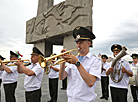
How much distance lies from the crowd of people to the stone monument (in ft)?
33.8

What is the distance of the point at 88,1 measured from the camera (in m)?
15.4

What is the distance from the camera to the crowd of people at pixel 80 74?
2094mm

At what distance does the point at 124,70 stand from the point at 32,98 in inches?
118

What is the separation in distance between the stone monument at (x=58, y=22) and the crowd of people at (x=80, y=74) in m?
10.3

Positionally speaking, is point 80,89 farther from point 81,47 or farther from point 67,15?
point 67,15

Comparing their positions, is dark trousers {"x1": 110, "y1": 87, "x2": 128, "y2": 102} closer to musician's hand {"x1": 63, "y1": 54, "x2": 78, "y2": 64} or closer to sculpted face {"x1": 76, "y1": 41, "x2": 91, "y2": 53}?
sculpted face {"x1": 76, "y1": 41, "x2": 91, "y2": 53}

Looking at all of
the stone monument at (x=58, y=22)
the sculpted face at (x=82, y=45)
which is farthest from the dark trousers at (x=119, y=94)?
the stone monument at (x=58, y=22)

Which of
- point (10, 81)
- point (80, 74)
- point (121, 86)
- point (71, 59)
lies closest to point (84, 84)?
point (80, 74)

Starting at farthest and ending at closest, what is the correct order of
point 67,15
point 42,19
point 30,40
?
point 30,40
point 42,19
point 67,15

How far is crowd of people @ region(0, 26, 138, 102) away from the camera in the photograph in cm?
209

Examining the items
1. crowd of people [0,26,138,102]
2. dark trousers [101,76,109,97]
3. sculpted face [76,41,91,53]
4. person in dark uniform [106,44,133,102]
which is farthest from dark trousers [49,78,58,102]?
sculpted face [76,41,91,53]

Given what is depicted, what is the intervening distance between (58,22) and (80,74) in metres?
17.7

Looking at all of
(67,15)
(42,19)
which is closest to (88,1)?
(67,15)

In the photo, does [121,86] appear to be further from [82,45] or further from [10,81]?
[10,81]
